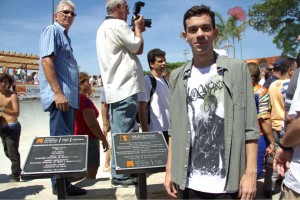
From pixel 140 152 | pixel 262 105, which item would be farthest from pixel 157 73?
pixel 140 152

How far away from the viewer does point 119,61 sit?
3438mm

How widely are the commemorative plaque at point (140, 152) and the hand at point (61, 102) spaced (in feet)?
2.24

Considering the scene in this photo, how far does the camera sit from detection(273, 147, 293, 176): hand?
2006 millimetres

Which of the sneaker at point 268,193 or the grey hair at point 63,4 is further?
the sneaker at point 268,193

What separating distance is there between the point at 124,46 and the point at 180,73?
143 cm

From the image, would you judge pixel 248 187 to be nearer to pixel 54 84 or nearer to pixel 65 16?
pixel 54 84

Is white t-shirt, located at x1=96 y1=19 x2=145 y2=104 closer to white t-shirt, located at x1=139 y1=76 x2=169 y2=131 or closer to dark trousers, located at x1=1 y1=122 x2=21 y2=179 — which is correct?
white t-shirt, located at x1=139 y1=76 x2=169 y2=131

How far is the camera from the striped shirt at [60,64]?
3.27 m

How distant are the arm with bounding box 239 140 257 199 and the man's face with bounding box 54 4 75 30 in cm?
263

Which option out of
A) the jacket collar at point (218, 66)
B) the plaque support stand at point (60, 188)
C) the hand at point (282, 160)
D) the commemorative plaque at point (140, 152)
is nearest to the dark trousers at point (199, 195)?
the hand at point (282, 160)

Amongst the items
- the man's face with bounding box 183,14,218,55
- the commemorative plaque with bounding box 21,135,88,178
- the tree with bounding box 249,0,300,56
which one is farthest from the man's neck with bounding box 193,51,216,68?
the tree with bounding box 249,0,300,56

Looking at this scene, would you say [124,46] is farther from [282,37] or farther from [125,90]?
[282,37]

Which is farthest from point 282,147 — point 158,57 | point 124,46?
point 158,57

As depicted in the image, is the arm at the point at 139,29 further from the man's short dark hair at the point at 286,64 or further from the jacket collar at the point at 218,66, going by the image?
the man's short dark hair at the point at 286,64
